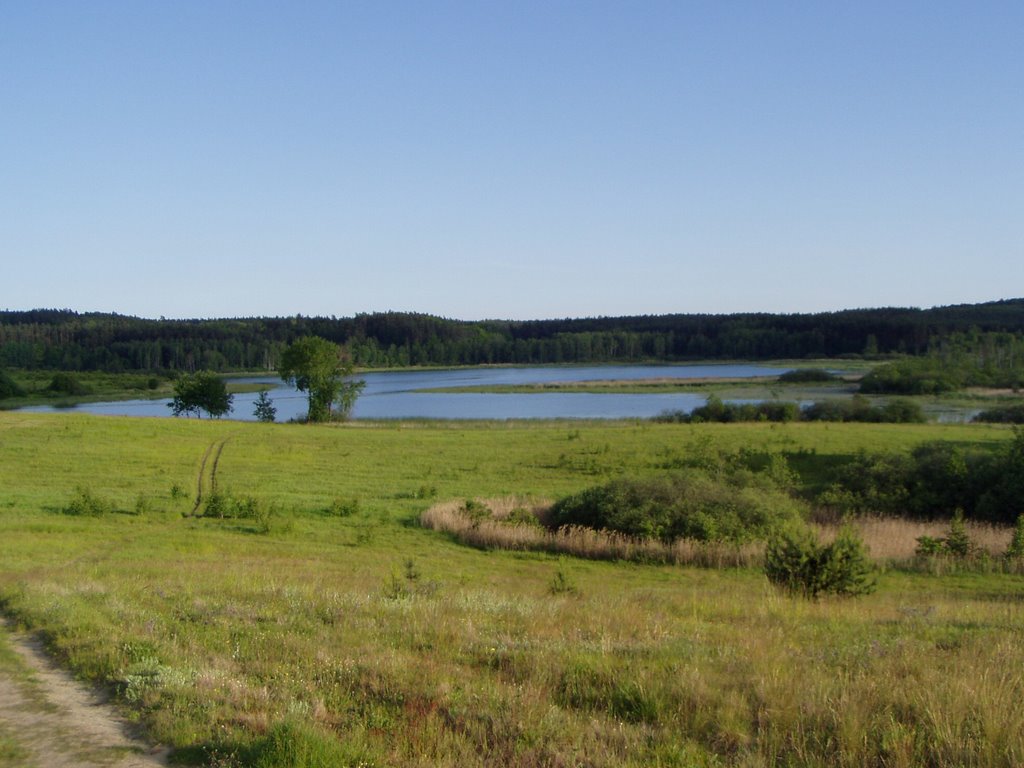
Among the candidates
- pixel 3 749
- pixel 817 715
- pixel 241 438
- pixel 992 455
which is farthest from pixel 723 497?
pixel 241 438

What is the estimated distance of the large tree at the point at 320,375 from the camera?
7750 centimetres

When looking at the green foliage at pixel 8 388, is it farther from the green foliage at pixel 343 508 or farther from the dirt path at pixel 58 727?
the dirt path at pixel 58 727

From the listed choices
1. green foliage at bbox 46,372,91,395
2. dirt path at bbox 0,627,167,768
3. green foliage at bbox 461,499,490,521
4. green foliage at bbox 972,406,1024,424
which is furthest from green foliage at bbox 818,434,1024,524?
green foliage at bbox 46,372,91,395

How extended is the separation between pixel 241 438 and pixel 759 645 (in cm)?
4566

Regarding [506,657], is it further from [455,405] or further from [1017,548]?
[455,405]

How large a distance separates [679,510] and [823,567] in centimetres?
888

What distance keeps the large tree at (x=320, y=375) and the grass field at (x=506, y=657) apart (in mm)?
55389

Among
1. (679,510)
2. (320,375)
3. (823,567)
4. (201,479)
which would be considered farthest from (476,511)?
(320,375)

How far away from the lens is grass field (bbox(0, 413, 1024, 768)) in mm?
5707

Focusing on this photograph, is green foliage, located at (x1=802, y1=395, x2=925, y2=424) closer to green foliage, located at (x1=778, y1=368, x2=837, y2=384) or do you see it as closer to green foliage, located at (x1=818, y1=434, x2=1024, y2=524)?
green foliage, located at (x1=818, y1=434, x2=1024, y2=524)

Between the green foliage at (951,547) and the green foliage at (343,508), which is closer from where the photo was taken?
the green foliage at (951,547)

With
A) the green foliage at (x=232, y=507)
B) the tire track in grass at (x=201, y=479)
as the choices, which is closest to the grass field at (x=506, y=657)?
the green foliage at (x=232, y=507)

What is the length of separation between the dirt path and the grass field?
0.66 feet

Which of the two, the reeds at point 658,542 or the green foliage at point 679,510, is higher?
the green foliage at point 679,510
